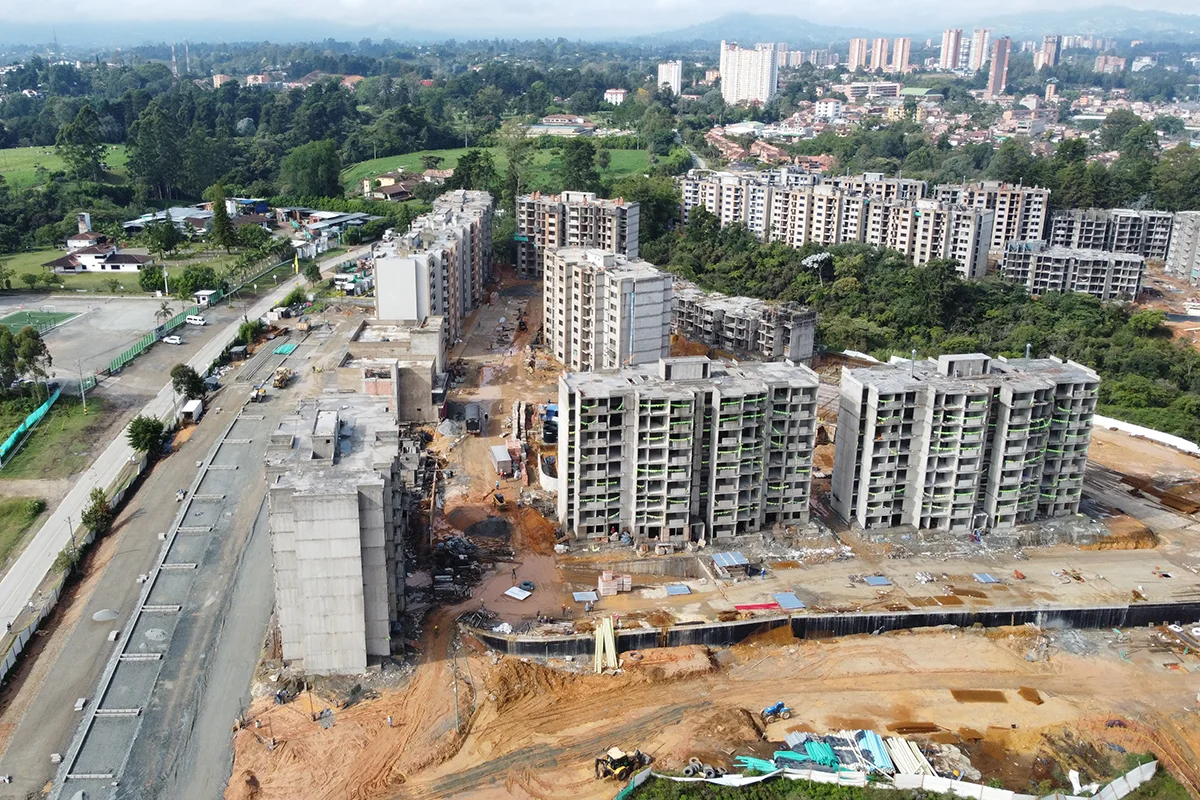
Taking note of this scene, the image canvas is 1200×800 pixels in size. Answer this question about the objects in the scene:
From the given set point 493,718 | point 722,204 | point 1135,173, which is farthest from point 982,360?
point 1135,173

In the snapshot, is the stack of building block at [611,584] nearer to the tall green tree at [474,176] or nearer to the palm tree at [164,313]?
the palm tree at [164,313]

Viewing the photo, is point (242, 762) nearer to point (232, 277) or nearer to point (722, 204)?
point (232, 277)

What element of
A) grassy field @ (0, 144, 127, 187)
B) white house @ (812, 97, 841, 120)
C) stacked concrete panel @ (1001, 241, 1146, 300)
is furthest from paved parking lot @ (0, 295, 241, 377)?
white house @ (812, 97, 841, 120)

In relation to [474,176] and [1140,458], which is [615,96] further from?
[1140,458]

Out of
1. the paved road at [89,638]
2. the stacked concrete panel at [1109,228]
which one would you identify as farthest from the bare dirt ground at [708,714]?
the stacked concrete panel at [1109,228]

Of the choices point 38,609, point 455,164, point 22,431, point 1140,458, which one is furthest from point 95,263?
point 1140,458

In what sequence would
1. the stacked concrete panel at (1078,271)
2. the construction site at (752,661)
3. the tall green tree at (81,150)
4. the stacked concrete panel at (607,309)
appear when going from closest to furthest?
the construction site at (752,661)
the stacked concrete panel at (607,309)
the stacked concrete panel at (1078,271)
the tall green tree at (81,150)

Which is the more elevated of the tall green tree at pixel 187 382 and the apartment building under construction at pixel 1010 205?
the apartment building under construction at pixel 1010 205
